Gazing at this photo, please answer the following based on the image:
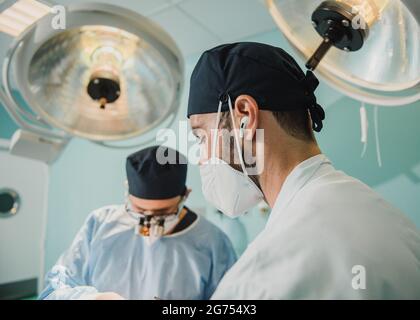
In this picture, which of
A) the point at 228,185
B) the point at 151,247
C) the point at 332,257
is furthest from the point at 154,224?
the point at 332,257

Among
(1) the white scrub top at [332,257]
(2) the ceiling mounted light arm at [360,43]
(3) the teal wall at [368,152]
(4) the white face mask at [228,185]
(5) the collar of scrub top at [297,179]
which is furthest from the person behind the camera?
(3) the teal wall at [368,152]

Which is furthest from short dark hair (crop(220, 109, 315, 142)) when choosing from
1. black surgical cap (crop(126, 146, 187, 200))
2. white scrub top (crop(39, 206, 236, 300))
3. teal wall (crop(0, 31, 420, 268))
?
white scrub top (crop(39, 206, 236, 300))

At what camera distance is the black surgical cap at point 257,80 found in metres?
0.70

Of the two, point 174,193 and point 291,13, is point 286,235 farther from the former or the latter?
point 174,193

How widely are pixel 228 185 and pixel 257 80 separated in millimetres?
279

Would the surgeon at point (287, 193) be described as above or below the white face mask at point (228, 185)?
above

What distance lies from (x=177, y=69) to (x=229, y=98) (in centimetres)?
16

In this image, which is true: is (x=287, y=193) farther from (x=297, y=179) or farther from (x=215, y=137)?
(x=215, y=137)

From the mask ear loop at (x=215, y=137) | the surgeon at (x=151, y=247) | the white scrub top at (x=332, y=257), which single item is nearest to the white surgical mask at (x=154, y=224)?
the surgeon at (x=151, y=247)

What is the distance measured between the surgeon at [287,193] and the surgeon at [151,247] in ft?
1.74

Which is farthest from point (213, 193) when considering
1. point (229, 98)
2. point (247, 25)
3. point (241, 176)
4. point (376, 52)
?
point (247, 25)

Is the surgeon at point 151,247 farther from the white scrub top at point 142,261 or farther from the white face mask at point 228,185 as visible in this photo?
the white face mask at point 228,185

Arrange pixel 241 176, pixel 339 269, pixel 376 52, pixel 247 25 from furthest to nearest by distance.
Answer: pixel 247 25 → pixel 241 176 → pixel 376 52 → pixel 339 269
